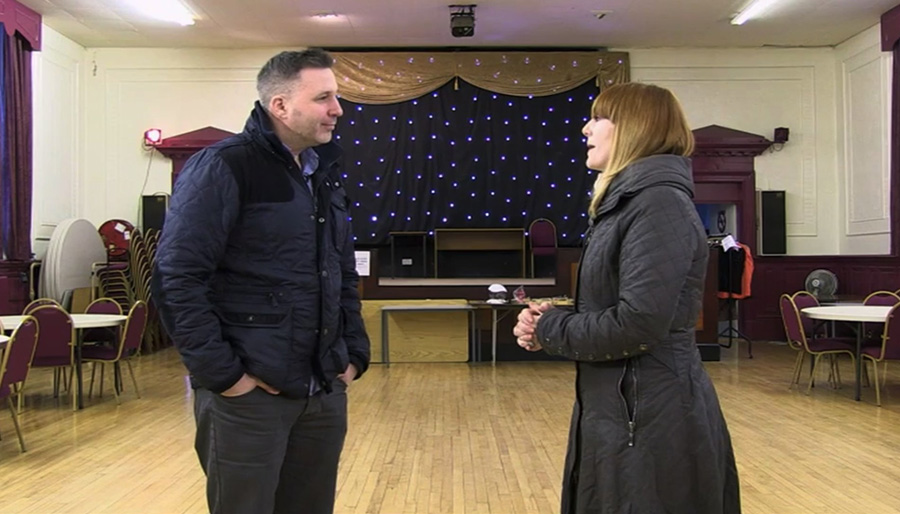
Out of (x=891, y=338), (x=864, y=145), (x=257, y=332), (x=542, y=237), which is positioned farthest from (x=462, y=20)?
(x=257, y=332)

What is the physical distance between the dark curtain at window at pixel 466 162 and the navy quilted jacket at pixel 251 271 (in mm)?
8993

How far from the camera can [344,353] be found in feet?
5.92

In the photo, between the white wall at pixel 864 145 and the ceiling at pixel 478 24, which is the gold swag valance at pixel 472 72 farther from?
the white wall at pixel 864 145

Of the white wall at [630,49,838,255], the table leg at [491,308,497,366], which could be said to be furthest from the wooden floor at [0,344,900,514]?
the white wall at [630,49,838,255]

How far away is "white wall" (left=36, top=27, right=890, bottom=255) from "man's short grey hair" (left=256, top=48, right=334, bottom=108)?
9.43m

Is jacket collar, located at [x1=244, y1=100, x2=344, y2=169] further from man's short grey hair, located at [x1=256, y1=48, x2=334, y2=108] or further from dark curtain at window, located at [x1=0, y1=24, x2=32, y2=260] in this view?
dark curtain at window, located at [x1=0, y1=24, x2=32, y2=260]

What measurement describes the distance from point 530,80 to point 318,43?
10.1ft

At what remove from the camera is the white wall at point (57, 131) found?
9320mm

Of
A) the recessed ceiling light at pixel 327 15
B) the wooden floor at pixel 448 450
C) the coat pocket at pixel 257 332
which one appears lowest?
the wooden floor at pixel 448 450

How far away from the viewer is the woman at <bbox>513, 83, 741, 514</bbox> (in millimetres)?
1473

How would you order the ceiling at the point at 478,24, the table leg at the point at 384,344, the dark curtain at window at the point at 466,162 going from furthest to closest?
the dark curtain at window at the point at 466,162, the ceiling at the point at 478,24, the table leg at the point at 384,344

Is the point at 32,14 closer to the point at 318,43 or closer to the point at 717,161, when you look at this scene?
the point at 318,43

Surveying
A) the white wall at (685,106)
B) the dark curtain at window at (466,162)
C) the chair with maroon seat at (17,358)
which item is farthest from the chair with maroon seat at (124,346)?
the white wall at (685,106)

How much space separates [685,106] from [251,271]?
9977mm
